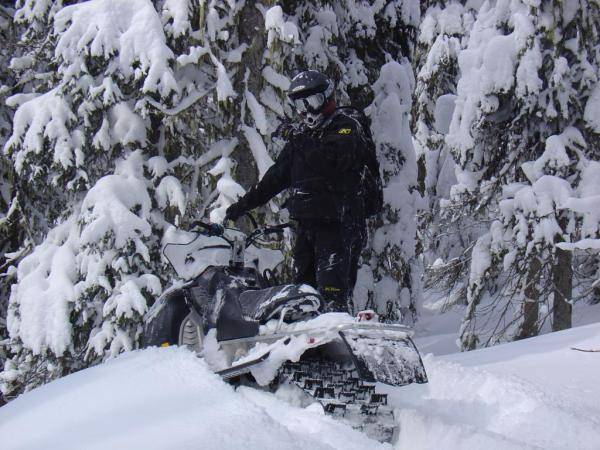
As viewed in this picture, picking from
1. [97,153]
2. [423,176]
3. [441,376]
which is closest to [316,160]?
[441,376]

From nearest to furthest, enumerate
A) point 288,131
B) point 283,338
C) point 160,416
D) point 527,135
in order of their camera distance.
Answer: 1. point 160,416
2. point 283,338
3. point 288,131
4. point 527,135

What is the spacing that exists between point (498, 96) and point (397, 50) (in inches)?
96.2

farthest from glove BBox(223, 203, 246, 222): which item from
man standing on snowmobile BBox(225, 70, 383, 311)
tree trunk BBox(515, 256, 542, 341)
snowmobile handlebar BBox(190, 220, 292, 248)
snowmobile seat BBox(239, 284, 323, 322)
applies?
tree trunk BBox(515, 256, 542, 341)

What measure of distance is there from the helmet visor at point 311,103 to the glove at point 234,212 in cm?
98

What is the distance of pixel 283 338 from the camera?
11.0ft

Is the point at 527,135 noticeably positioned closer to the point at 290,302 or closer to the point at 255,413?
the point at 290,302

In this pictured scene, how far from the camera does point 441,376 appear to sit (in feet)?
12.7

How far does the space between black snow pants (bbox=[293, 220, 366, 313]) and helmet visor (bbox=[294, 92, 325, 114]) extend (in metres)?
0.83

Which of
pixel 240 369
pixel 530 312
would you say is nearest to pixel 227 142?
pixel 240 369

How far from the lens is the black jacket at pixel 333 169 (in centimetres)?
457

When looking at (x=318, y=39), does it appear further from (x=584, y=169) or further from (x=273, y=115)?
(x=584, y=169)

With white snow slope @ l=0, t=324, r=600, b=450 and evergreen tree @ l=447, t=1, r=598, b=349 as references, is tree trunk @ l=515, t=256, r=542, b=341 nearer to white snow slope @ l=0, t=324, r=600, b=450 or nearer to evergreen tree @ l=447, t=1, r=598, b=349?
evergreen tree @ l=447, t=1, r=598, b=349

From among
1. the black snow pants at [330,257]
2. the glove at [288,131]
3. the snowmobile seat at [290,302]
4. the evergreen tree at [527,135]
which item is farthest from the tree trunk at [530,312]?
the snowmobile seat at [290,302]

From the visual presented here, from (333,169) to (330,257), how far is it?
64 cm
